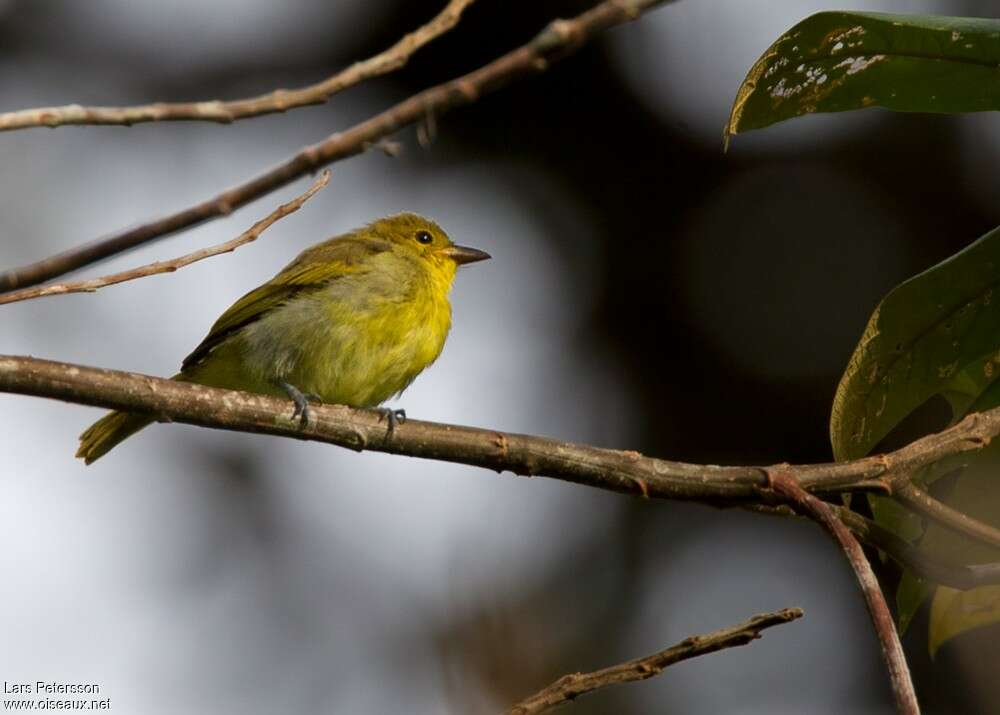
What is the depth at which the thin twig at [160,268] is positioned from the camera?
1850 millimetres

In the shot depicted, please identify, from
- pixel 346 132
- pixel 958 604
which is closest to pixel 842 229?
pixel 958 604

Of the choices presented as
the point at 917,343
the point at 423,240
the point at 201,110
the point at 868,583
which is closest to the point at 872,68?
the point at 917,343

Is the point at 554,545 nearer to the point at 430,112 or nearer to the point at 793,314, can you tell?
the point at 793,314

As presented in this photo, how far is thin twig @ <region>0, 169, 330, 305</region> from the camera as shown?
1.85 meters

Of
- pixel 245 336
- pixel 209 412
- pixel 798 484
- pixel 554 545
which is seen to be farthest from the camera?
pixel 554 545

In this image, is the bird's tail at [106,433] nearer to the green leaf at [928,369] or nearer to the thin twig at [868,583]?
the green leaf at [928,369]

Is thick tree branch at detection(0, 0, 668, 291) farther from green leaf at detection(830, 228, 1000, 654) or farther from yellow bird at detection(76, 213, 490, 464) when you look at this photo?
yellow bird at detection(76, 213, 490, 464)

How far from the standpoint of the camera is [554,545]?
306 inches

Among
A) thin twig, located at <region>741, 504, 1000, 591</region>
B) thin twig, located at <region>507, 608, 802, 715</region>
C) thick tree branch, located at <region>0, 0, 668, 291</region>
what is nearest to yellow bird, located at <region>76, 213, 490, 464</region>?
thin twig, located at <region>741, 504, 1000, 591</region>

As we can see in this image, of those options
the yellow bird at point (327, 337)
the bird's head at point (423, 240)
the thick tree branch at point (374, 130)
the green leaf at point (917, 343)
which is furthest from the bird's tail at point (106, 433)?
the thick tree branch at point (374, 130)

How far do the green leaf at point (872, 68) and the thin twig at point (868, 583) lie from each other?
74 centimetres

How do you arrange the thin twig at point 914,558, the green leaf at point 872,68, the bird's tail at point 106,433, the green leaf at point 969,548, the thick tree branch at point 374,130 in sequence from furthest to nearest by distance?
the bird's tail at point 106,433 < the green leaf at point 872,68 < the green leaf at point 969,548 < the thin twig at point 914,558 < the thick tree branch at point 374,130

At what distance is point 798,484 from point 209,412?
1065 millimetres

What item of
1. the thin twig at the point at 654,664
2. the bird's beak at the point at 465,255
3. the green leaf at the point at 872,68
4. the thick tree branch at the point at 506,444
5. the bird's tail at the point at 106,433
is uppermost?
the bird's beak at the point at 465,255
